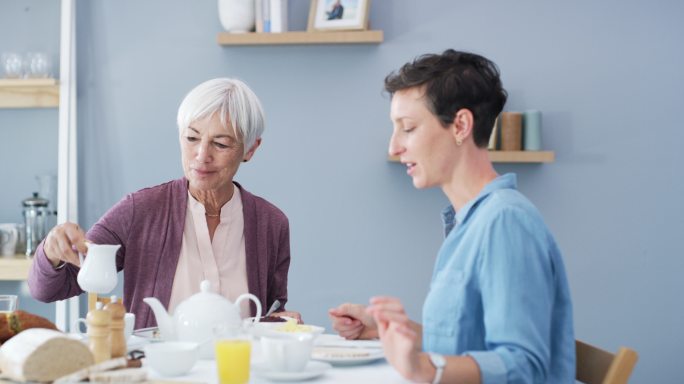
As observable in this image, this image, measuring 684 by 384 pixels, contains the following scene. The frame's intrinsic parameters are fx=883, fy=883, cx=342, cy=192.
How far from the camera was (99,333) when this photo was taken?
4.95 ft

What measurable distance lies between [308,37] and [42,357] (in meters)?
2.31

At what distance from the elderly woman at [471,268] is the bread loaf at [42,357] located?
478 mm

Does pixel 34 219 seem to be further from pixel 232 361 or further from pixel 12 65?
pixel 232 361

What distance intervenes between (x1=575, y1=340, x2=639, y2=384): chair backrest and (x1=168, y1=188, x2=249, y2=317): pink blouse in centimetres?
92

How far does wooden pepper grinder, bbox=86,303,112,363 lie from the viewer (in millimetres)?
1503

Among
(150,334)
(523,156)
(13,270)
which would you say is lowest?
(13,270)

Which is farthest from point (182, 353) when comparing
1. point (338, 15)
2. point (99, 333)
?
point (338, 15)

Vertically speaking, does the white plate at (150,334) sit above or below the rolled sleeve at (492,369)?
below

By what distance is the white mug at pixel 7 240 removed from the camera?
3525 mm

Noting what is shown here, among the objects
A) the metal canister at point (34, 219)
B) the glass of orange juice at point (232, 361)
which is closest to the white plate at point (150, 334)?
the glass of orange juice at point (232, 361)

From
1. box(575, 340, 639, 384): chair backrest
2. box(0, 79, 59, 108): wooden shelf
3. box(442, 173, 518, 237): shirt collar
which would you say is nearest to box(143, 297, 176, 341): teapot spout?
box(442, 173, 518, 237): shirt collar

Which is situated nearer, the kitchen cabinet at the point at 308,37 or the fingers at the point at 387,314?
the fingers at the point at 387,314

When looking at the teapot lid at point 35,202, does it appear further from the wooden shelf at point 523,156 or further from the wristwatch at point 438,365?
the wristwatch at point 438,365

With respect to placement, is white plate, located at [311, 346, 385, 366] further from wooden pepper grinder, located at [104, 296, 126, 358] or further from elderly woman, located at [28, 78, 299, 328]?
elderly woman, located at [28, 78, 299, 328]
